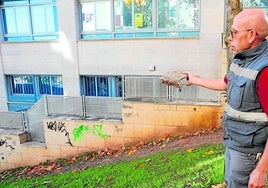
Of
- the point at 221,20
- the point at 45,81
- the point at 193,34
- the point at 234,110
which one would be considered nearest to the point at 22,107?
the point at 45,81

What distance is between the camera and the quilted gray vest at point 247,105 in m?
2.16

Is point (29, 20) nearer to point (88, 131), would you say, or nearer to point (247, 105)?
A: point (88, 131)

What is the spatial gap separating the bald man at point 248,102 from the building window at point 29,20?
10.3 m

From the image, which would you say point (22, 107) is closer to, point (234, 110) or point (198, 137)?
point (198, 137)

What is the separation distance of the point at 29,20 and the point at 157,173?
9172 mm

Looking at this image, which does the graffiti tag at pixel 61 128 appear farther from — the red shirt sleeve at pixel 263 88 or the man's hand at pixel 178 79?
the red shirt sleeve at pixel 263 88

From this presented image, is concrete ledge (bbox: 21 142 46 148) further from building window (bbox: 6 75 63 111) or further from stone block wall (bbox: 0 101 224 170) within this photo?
building window (bbox: 6 75 63 111)

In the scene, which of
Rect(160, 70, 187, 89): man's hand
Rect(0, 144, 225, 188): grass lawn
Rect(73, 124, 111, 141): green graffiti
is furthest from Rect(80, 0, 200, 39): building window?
Rect(160, 70, 187, 89): man's hand

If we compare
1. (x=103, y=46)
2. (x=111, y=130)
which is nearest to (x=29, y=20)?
(x=103, y=46)

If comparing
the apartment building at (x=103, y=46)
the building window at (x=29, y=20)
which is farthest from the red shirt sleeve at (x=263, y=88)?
the building window at (x=29, y=20)

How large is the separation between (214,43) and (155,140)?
3.73 meters

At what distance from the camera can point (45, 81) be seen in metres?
12.1

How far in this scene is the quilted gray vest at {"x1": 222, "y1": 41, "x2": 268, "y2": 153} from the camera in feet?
7.07

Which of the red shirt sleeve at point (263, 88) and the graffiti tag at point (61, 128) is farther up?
the red shirt sleeve at point (263, 88)
